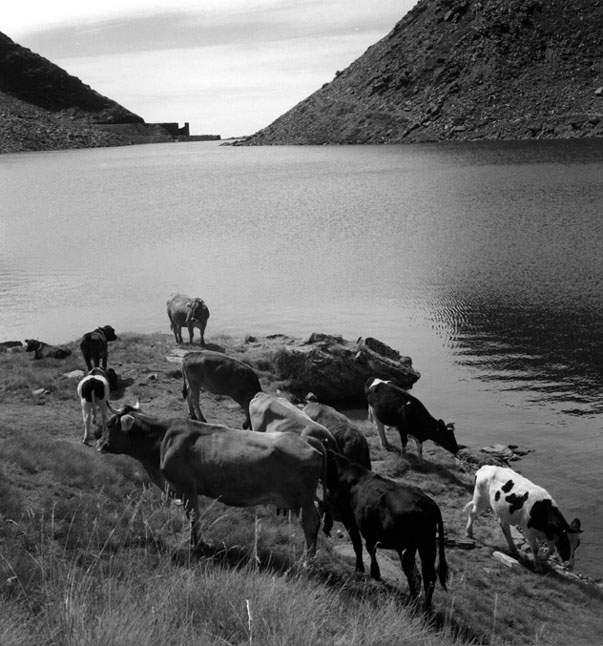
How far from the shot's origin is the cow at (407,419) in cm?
1753

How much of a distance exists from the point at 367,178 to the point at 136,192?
30403 millimetres

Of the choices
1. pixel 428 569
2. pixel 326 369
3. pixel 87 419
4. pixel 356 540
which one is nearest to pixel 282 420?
pixel 356 540

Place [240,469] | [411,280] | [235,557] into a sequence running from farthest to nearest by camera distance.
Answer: [411,280] < [240,469] < [235,557]

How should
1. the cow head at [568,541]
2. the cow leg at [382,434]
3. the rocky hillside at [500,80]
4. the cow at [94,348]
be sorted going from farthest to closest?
the rocky hillside at [500,80] → the cow at [94,348] → the cow leg at [382,434] → the cow head at [568,541]

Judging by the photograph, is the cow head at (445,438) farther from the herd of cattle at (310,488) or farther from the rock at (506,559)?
the rock at (506,559)

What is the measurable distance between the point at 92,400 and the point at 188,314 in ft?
31.7

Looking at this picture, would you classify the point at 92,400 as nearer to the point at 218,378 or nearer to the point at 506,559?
the point at 218,378

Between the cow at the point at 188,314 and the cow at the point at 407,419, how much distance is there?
860 cm

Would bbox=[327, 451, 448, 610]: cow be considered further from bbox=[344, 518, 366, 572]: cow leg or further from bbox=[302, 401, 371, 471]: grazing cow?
bbox=[302, 401, 371, 471]: grazing cow

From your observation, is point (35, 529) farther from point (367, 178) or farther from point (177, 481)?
point (367, 178)

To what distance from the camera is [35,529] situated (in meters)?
10.0

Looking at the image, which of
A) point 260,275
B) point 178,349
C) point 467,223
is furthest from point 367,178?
point 178,349

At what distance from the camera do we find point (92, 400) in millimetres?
15812

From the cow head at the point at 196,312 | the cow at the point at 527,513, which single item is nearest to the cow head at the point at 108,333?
the cow head at the point at 196,312
